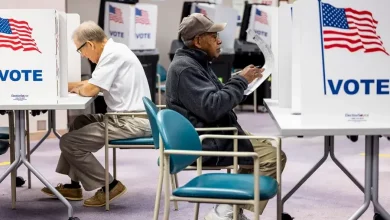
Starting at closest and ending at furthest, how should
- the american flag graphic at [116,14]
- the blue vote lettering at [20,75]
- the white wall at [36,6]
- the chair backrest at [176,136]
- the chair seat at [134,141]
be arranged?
the chair backrest at [176,136], the blue vote lettering at [20,75], the chair seat at [134,141], the white wall at [36,6], the american flag graphic at [116,14]

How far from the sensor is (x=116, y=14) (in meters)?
7.70

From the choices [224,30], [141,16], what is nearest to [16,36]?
[141,16]

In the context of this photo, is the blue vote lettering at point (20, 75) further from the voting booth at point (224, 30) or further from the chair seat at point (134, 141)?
the voting booth at point (224, 30)

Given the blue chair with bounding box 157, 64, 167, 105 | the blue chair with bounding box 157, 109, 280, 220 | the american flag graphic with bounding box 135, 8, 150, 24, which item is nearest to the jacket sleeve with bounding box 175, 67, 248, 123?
the blue chair with bounding box 157, 109, 280, 220

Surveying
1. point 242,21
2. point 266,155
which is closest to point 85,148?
point 266,155

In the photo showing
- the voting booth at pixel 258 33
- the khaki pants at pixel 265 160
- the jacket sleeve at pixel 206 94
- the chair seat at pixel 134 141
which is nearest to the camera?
the jacket sleeve at pixel 206 94

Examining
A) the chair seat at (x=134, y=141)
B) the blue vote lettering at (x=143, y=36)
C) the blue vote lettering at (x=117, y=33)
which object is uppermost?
the blue vote lettering at (x=117, y=33)

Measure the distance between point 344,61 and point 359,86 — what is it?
12cm

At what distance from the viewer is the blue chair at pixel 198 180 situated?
2.81 meters

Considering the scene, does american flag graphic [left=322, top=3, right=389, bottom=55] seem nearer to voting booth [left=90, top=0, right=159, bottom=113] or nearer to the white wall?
the white wall

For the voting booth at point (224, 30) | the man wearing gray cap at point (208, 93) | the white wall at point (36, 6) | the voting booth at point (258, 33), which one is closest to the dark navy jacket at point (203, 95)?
the man wearing gray cap at point (208, 93)

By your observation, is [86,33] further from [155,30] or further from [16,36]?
[155,30]

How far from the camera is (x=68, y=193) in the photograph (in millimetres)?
4609

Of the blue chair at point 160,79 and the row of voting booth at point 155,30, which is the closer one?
the row of voting booth at point 155,30
